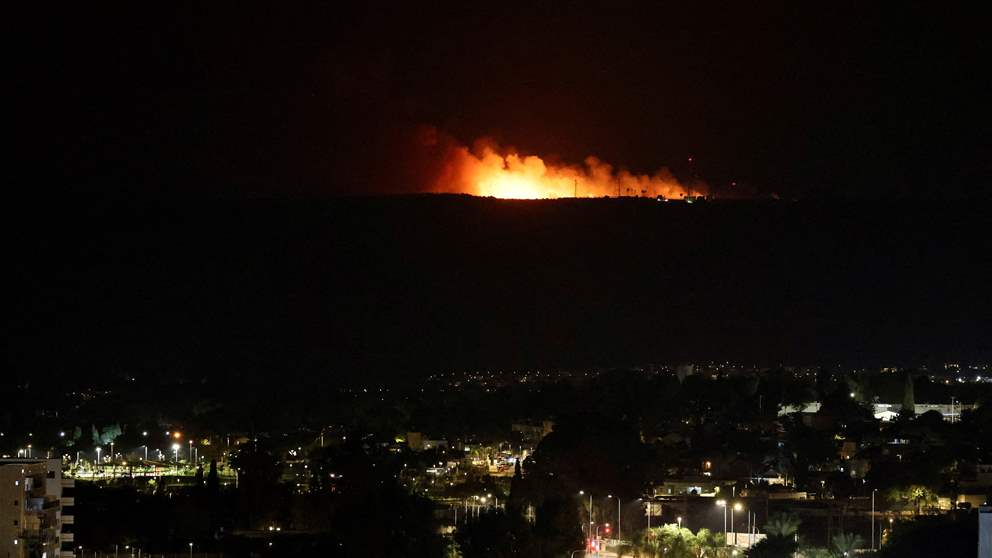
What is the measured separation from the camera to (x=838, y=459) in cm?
6488

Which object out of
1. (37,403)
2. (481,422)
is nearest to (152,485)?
(481,422)

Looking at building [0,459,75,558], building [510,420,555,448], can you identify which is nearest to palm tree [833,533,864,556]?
building [0,459,75,558]

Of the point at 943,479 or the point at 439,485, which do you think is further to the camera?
the point at 439,485

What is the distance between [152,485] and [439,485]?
758 cm

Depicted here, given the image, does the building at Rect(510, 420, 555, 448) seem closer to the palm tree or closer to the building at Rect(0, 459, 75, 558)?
the palm tree

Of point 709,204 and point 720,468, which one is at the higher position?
point 709,204

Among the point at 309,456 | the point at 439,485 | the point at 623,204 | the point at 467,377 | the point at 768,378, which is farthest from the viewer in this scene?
the point at 623,204

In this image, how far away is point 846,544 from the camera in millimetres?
44375

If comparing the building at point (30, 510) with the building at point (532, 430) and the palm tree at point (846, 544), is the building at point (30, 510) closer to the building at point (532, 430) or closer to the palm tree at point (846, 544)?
the palm tree at point (846, 544)

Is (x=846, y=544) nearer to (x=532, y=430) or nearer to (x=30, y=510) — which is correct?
(x=30, y=510)

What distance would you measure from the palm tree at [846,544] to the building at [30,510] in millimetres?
14974

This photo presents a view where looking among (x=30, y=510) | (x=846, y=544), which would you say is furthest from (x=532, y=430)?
(x=30, y=510)

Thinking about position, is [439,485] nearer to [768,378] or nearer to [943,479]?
[943,479]

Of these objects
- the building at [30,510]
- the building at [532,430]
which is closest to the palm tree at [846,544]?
the building at [30,510]
